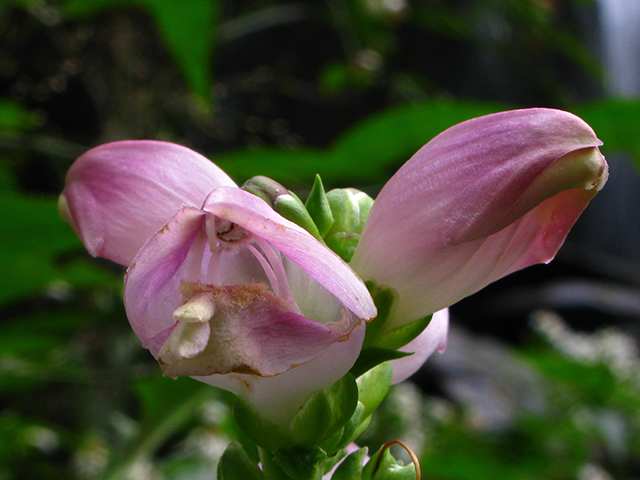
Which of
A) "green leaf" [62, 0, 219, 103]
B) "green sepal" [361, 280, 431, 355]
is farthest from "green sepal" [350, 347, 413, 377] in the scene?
"green leaf" [62, 0, 219, 103]

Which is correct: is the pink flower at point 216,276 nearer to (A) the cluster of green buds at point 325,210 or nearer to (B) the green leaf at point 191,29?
(A) the cluster of green buds at point 325,210

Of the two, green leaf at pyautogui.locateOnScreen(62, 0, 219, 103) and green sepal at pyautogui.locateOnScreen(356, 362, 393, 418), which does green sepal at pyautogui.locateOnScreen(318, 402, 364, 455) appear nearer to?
green sepal at pyautogui.locateOnScreen(356, 362, 393, 418)

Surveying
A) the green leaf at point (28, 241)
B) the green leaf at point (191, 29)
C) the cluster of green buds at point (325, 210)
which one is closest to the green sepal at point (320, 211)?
the cluster of green buds at point (325, 210)

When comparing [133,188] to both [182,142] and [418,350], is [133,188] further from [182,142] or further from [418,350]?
[182,142]

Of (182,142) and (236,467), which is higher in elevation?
(236,467)

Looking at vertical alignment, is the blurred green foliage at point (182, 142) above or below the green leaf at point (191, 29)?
below

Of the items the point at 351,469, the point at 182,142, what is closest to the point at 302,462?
the point at 351,469
